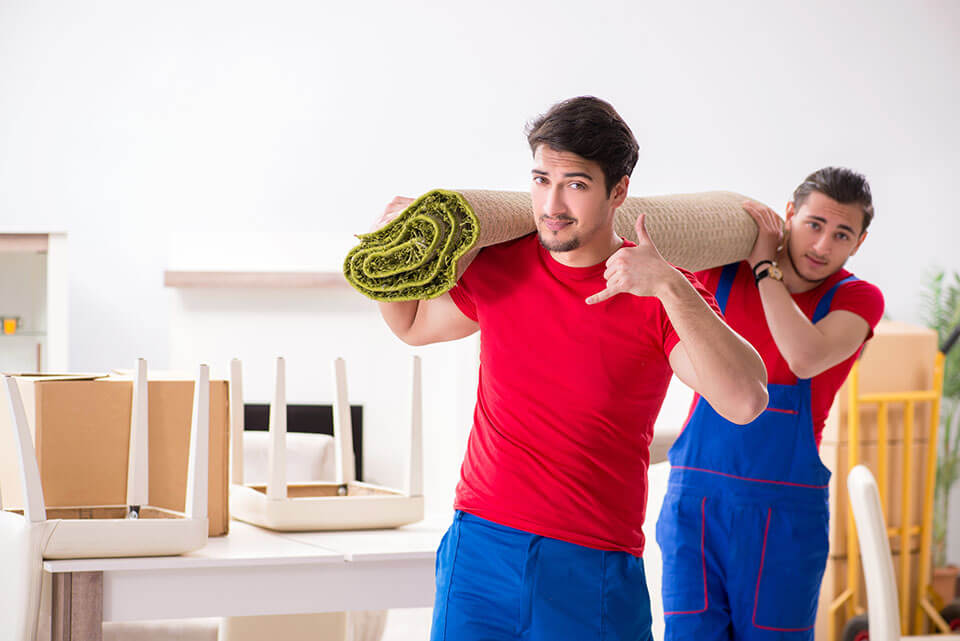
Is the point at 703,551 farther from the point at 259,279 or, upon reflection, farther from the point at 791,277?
the point at 259,279

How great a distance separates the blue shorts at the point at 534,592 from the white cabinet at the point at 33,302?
3063 millimetres

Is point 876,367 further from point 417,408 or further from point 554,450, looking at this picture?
point 554,450

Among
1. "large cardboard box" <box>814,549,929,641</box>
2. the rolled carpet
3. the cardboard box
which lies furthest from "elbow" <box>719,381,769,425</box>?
"large cardboard box" <box>814,549,929,641</box>

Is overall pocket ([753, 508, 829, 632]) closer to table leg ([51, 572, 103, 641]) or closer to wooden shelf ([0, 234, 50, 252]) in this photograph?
table leg ([51, 572, 103, 641])

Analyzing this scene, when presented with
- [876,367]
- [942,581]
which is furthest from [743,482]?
[942,581]

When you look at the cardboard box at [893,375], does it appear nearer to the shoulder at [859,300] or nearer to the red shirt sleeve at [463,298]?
the shoulder at [859,300]

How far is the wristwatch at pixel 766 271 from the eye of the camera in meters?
1.94

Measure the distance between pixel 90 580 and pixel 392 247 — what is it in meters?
0.78

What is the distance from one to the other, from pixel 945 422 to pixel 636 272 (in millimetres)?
4106

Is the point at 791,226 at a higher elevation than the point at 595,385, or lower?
higher

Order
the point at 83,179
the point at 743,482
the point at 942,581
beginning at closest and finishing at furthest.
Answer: the point at 743,482 → the point at 942,581 → the point at 83,179

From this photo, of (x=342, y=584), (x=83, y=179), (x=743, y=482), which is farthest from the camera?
(x=83, y=179)

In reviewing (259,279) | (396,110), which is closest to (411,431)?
(259,279)

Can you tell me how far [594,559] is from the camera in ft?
4.67
